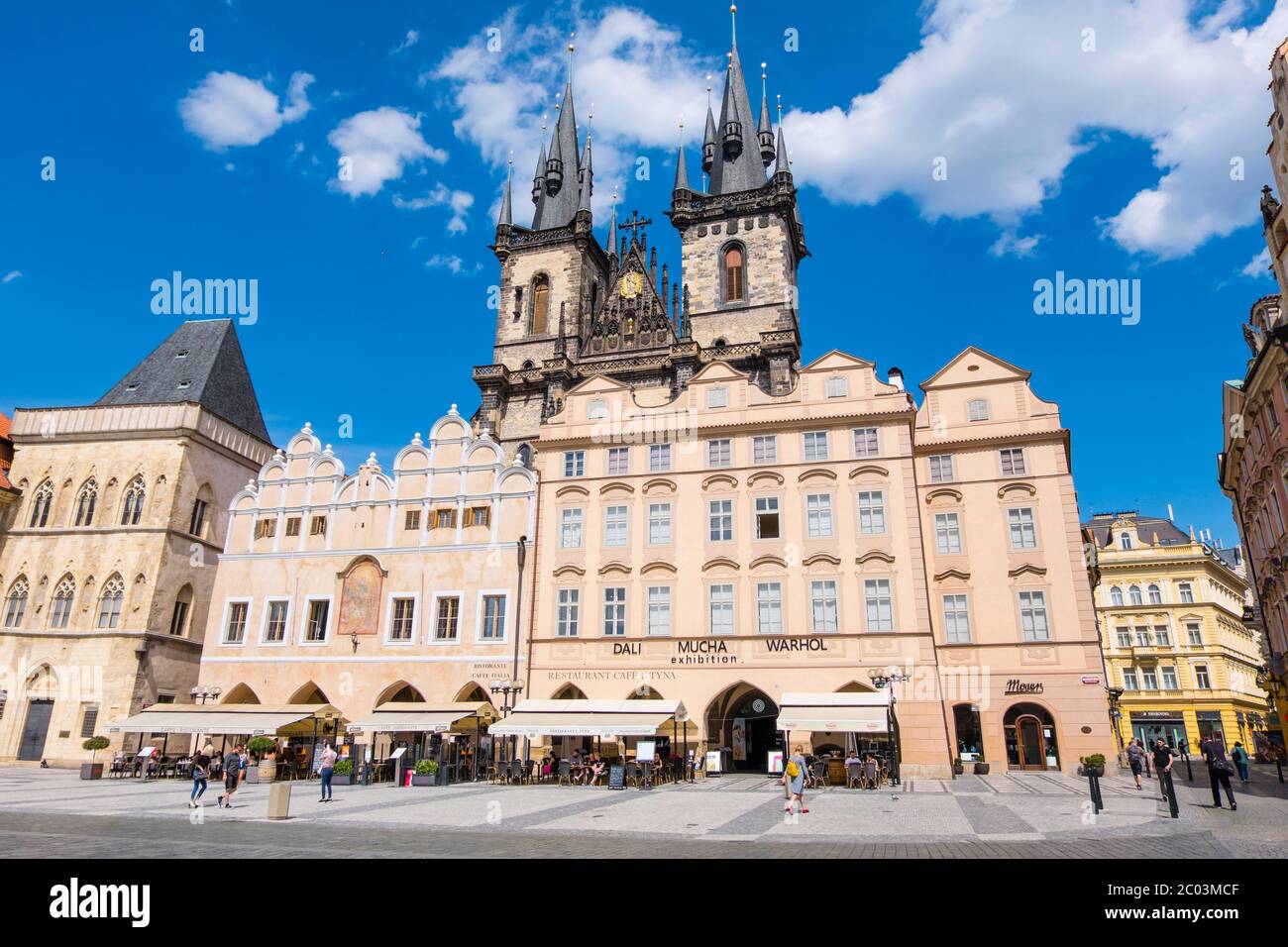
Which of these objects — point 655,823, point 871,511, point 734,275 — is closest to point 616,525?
point 871,511

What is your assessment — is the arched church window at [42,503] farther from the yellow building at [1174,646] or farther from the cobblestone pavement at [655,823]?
the yellow building at [1174,646]

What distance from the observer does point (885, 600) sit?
2909cm

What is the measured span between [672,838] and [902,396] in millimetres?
21427

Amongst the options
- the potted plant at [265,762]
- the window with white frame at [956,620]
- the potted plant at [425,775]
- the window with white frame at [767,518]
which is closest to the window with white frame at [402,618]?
the potted plant at [265,762]

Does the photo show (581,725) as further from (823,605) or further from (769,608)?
(823,605)

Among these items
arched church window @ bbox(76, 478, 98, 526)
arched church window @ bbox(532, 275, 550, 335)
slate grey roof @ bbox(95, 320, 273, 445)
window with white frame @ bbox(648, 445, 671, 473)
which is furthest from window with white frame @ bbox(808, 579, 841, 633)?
arched church window @ bbox(532, 275, 550, 335)

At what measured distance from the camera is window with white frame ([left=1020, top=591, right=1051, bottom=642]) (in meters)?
29.1

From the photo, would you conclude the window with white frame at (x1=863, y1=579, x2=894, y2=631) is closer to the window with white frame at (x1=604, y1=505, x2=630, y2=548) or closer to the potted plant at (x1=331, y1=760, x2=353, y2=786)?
the window with white frame at (x1=604, y1=505, x2=630, y2=548)

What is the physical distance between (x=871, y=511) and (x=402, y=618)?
18.2m

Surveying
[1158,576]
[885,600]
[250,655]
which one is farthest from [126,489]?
[1158,576]

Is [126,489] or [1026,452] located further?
[126,489]

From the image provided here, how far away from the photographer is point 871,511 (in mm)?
30266
